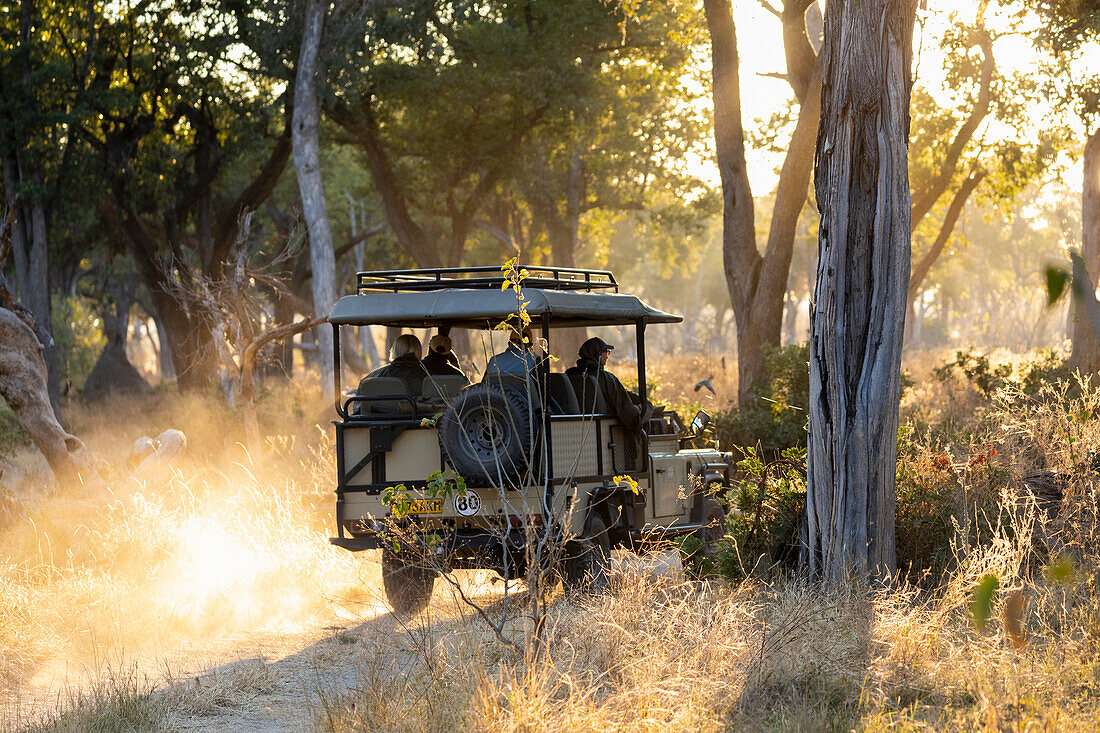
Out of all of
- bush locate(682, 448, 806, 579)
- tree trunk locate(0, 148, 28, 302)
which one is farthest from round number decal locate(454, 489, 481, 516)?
tree trunk locate(0, 148, 28, 302)

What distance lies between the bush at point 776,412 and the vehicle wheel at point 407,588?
227 inches

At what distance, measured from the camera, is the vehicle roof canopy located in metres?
7.77

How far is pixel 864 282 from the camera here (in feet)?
25.4

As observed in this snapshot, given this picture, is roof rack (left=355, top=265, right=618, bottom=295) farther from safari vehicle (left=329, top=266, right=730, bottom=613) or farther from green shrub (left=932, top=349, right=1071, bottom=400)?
green shrub (left=932, top=349, right=1071, bottom=400)

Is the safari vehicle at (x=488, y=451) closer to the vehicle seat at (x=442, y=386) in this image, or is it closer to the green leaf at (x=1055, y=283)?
the vehicle seat at (x=442, y=386)

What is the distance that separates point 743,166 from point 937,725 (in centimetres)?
1243

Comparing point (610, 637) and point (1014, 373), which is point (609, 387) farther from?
point (1014, 373)

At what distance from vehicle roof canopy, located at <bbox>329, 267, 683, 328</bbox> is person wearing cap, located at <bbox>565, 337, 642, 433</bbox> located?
12.1 inches

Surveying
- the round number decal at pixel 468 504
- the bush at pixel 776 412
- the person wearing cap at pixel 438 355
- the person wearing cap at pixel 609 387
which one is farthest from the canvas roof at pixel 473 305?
the bush at pixel 776 412

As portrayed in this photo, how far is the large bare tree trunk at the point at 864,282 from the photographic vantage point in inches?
302

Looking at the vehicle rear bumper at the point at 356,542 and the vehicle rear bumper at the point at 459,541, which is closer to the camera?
the vehicle rear bumper at the point at 459,541

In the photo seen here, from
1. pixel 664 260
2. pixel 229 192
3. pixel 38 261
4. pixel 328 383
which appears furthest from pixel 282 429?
pixel 664 260

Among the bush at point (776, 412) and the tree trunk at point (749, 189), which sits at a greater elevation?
the tree trunk at point (749, 189)

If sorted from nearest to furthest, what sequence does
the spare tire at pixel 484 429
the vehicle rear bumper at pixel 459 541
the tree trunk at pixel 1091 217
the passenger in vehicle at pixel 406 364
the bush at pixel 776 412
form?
the spare tire at pixel 484 429 < the vehicle rear bumper at pixel 459 541 < the passenger in vehicle at pixel 406 364 < the bush at pixel 776 412 < the tree trunk at pixel 1091 217
